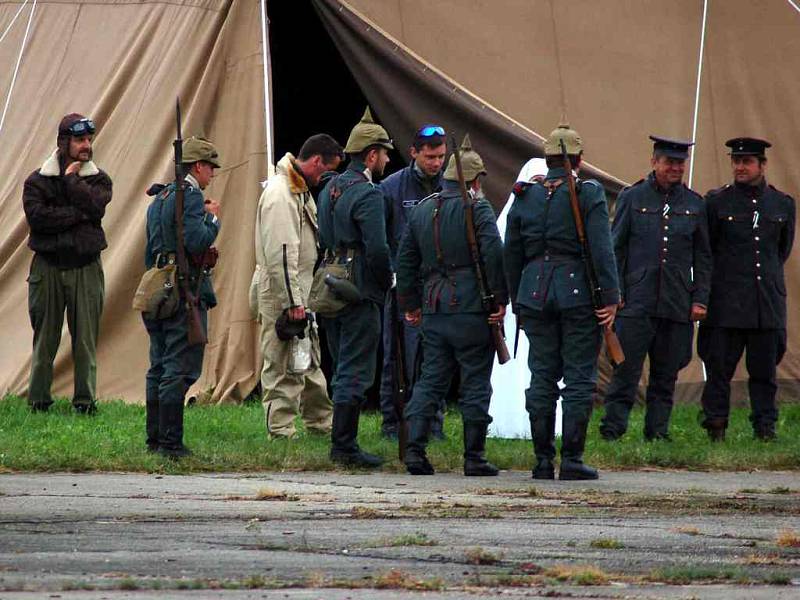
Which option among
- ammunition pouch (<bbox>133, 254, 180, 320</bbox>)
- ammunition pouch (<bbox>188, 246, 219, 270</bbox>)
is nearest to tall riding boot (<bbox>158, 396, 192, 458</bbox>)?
ammunition pouch (<bbox>133, 254, 180, 320</bbox>)

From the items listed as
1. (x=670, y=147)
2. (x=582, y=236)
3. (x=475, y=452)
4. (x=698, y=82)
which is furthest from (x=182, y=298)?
(x=698, y=82)

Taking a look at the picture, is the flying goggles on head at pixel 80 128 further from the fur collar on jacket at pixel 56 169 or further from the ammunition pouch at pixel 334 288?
the ammunition pouch at pixel 334 288

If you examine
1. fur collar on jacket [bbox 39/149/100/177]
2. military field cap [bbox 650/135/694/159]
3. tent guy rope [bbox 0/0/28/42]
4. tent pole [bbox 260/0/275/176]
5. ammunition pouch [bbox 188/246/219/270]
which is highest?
tent guy rope [bbox 0/0/28/42]

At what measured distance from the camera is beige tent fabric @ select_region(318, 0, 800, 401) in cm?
1245

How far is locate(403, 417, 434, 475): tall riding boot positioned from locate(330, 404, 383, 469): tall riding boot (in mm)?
303

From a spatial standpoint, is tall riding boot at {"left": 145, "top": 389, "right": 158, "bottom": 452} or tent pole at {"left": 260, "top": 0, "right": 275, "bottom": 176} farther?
tent pole at {"left": 260, "top": 0, "right": 275, "bottom": 176}

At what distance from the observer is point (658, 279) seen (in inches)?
413

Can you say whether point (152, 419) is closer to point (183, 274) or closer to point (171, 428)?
point (171, 428)

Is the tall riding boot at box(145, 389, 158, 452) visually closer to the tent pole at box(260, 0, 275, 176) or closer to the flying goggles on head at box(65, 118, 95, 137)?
the flying goggles on head at box(65, 118, 95, 137)

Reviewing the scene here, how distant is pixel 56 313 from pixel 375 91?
8.79 ft

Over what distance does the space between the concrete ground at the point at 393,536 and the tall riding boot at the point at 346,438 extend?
24cm

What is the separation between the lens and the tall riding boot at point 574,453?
341 inches

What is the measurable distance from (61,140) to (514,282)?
360 centimetres

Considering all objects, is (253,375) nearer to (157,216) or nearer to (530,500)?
(157,216)
